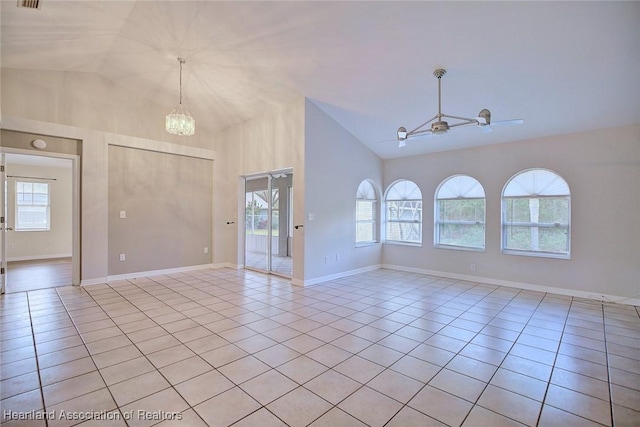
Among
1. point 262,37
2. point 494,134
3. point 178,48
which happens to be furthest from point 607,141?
point 178,48

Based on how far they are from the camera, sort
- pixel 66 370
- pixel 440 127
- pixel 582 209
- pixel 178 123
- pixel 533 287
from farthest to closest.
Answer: pixel 533 287 < pixel 582 209 < pixel 178 123 < pixel 440 127 < pixel 66 370

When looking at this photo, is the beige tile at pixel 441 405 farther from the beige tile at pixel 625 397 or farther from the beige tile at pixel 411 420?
the beige tile at pixel 625 397

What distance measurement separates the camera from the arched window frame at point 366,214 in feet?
21.1

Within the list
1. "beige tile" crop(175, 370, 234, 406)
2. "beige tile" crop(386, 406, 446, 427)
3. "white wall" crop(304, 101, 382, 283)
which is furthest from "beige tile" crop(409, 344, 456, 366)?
"white wall" crop(304, 101, 382, 283)

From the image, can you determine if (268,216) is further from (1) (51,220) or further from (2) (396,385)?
(1) (51,220)

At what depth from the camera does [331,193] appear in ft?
18.6

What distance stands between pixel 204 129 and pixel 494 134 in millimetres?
5996

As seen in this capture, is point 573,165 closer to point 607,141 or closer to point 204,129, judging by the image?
point 607,141

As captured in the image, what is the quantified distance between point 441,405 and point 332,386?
30.1 inches

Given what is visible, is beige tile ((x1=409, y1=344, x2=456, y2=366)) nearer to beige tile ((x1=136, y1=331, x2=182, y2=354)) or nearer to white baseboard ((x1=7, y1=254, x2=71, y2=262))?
beige tile ((x1=136, y1=331, x2=182, y2=354))

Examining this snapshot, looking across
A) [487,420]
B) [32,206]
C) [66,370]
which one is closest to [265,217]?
[66,370]

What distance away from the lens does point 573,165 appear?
4.70 metres

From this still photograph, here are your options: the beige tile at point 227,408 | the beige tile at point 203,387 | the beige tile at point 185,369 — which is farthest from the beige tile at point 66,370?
the beige tile at point 227,408

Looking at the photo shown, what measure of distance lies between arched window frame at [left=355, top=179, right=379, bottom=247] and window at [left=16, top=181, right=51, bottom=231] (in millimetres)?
8278
